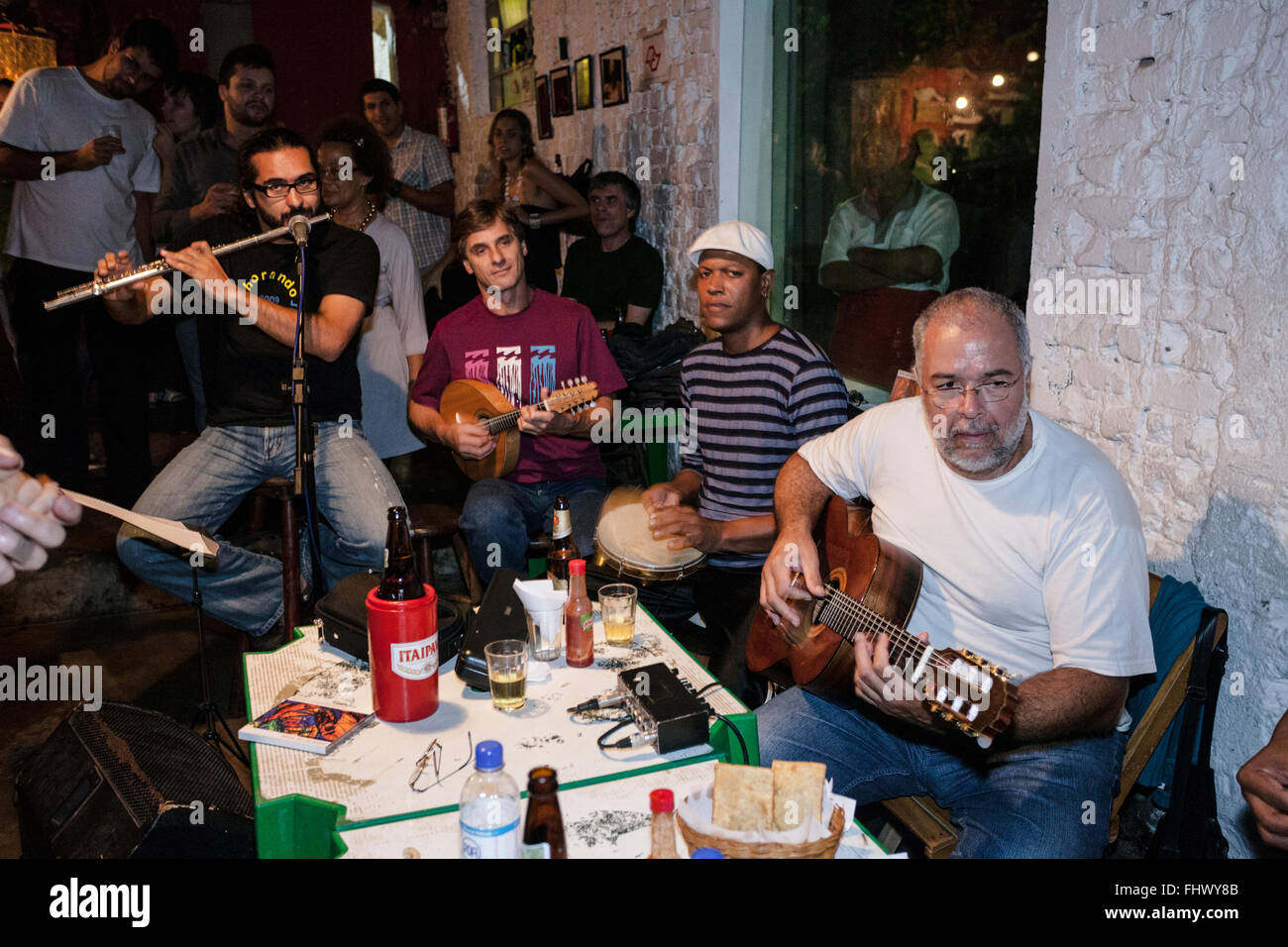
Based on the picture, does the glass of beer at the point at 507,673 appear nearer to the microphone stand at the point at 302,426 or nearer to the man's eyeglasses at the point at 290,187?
the microphone stand at the point at 302,426

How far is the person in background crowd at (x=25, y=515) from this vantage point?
5.17ft

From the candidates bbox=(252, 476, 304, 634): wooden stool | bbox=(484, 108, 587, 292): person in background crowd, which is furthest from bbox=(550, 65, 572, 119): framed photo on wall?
bbox=(252, 476, 304, 634): wooden stool

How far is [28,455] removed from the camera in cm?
475

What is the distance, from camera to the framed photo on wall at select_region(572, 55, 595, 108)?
20.2 ft

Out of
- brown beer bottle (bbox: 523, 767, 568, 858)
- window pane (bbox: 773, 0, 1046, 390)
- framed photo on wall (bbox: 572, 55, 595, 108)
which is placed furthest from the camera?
framed photo on wall (bbox: 572, 55, 595, 108)

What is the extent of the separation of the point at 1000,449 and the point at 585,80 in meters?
4.88

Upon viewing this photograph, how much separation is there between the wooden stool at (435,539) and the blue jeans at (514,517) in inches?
4.0

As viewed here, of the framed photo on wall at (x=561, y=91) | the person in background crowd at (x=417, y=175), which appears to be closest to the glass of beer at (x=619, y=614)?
the person in background crowd at (x=417, y=175)

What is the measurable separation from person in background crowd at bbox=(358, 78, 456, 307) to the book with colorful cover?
420 centimetres

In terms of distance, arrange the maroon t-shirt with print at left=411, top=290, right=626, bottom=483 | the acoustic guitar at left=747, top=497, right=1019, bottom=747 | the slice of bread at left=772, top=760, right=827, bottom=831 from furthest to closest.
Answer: the maroon t-shirt with print at left=411, top=290, right=626, bottom=483 < the acoustic guitar at left=747, top=497, right=1019, bottom=747 < the slice of bread at left=772, top=760, right=827, bottom=831

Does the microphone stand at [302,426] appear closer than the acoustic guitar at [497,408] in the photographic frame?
Yes

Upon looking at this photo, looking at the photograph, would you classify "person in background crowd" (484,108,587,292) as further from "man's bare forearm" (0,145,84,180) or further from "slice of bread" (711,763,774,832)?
"slice of bread" (711,763,774,832)

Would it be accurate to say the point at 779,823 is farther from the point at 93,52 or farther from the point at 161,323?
the point at 93,52
